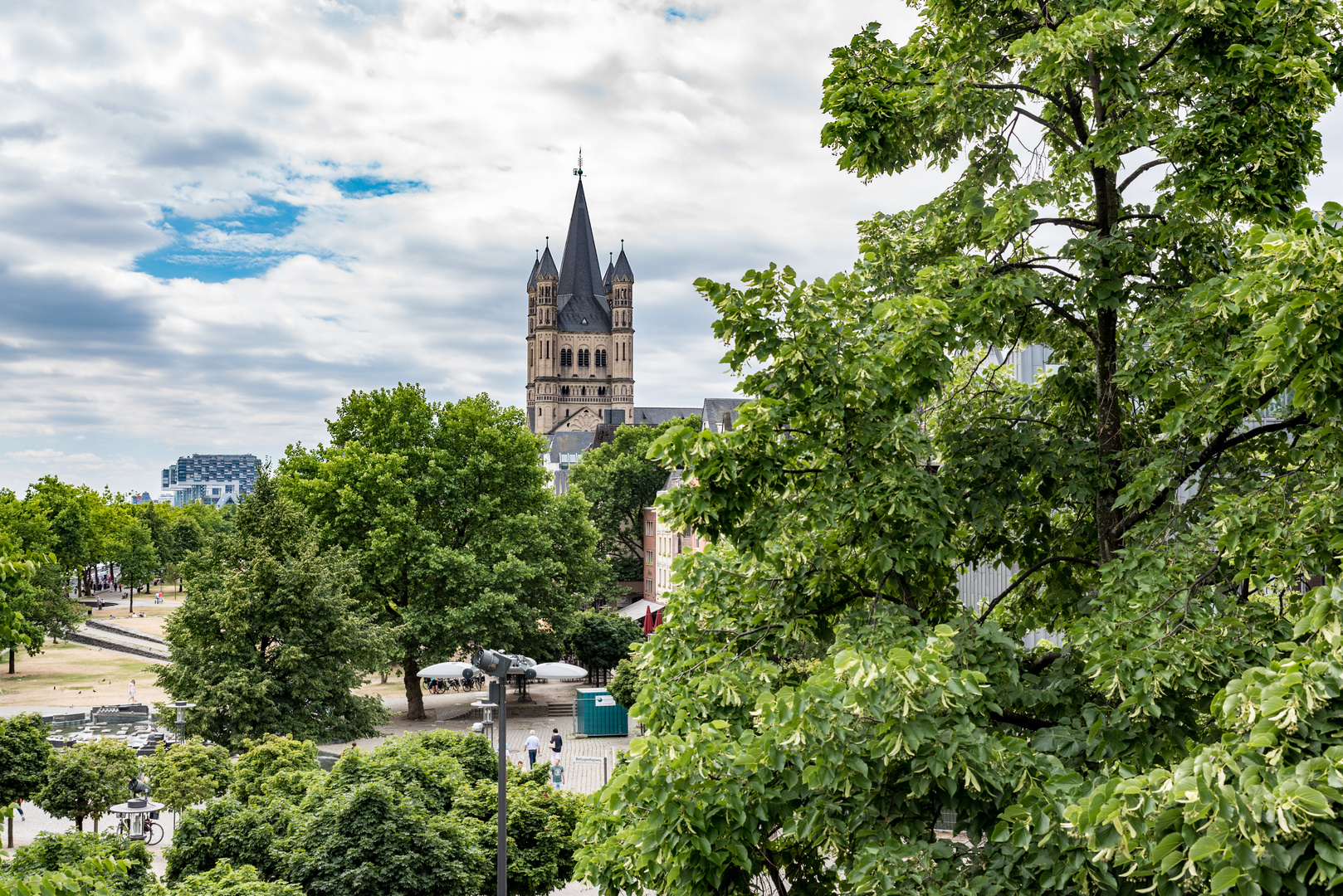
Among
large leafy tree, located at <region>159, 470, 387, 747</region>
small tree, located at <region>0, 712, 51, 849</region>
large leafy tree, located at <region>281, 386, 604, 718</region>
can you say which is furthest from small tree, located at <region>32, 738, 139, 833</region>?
large leafy tree, located at <region>281, 386, 604, 718</region>

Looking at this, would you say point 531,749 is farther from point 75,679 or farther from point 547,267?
point 547,267

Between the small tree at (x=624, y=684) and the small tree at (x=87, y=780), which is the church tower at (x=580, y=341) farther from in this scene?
the small tree at (x=87, y=780)

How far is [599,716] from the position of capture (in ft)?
123

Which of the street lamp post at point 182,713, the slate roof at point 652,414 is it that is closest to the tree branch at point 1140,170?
the street lamp post at point 182,713

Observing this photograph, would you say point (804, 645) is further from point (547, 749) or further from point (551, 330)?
point (551, 330)

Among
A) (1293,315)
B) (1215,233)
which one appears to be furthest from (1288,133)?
(1293,315)

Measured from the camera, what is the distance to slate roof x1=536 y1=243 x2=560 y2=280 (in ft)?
441

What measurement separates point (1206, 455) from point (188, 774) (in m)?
20.7

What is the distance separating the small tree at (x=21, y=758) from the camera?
21.5 meters

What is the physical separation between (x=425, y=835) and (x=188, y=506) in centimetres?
15871

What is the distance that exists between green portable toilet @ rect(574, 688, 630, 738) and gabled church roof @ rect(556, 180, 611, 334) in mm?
100728

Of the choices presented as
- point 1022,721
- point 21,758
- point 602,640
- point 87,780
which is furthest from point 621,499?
point 1022,721

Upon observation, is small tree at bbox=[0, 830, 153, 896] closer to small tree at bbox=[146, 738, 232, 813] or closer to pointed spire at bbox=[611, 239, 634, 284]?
small tree at bbox=[146, 738, 232, 813]

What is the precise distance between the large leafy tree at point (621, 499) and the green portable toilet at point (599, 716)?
3404 cm
